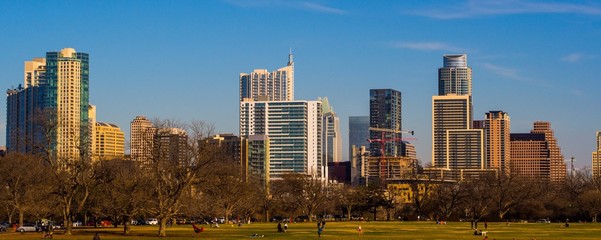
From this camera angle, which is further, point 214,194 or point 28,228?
point 214,194

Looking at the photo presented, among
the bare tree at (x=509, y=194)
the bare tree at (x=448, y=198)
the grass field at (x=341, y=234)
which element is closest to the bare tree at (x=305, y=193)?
the bare tree at (x=448, y=198)

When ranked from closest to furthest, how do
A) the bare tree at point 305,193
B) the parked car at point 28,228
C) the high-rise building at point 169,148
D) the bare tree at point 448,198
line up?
A: the high-rise building at point 169,148 → the parked car at point 28,228 → the bare tree at point 305,193 → the bare tree at point 448,198

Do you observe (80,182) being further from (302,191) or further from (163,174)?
(302,191)

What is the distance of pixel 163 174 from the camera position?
8900 cm

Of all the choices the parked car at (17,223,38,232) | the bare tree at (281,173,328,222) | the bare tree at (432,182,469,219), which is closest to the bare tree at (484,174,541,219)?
the bare tree at (432,182,469,219)

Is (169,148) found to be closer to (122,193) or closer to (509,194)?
(122,193)

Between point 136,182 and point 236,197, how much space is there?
44.7 m

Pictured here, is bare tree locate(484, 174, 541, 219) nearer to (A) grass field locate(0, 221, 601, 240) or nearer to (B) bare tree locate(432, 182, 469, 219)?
(B) bare tree locate(432, 182, 469, 219)

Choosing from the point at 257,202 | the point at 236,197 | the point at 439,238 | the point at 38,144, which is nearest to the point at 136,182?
the point at 38,144

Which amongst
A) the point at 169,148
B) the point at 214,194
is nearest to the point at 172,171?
the point at 169,148

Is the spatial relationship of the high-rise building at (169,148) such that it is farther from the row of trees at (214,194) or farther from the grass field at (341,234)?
the grass field at (341,234)

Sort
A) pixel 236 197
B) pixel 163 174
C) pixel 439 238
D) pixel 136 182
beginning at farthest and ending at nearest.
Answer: pixel 236 197
pixel 136 182
pixel 163 174
pixel 439 238

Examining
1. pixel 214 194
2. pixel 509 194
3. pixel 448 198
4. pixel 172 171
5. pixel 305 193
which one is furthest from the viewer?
pixel 448 198

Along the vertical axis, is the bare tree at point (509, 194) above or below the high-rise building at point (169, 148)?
below
